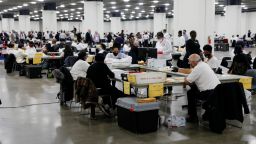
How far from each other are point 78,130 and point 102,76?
1.22m

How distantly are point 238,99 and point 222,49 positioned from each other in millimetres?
22388

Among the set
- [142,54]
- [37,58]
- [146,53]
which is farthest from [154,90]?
[37,58]

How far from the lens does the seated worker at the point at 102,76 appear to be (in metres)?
6.55

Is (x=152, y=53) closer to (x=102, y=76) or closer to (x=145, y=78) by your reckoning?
(x=102, y=76)

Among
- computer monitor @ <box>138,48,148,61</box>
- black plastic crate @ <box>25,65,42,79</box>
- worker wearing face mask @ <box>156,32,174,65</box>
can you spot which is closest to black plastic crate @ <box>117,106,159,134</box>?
computer monitor @ <box>138,48,148,61</box>

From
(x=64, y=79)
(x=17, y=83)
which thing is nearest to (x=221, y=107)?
(x=64, y=79)

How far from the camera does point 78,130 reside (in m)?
5.89

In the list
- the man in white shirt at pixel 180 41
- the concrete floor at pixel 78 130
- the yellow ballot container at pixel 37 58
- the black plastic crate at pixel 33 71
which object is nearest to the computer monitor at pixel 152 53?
the concrete floor at pixel 78 130

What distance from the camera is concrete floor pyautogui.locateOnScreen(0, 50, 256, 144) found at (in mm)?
5297

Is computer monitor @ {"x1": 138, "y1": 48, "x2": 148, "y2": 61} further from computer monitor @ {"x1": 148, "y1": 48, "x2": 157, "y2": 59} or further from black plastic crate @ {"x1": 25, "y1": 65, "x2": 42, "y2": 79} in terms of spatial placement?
black plastic crate @ {"x1": 25, "y1": 65, "x2": 42, "y2": 79}

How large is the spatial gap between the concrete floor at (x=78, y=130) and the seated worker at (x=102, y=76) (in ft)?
1.67

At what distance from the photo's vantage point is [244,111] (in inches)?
225

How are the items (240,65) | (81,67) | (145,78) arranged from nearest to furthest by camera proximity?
(145,78) < (81,67) < (240,65)

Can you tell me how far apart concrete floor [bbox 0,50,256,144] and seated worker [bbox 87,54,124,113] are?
51 cm
